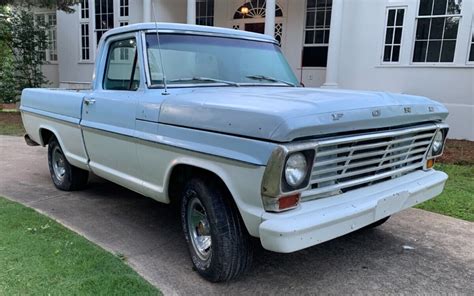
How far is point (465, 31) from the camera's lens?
31.2ft

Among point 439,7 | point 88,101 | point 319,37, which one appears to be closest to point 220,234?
point 88,101

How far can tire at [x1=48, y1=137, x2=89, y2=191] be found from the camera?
555cm

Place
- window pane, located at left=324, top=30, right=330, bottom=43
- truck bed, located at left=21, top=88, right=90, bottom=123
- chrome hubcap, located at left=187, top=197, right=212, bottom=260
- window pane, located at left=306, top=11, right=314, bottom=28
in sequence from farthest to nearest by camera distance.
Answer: window pane, located at left=306, top=11, right=314, bottom=28 → window pane, located at left=324, top=30, right=330, bottom=43 → truck bed, located at left=21, top=88, right=90, bottom=123 → chrome hubcap, located at left=187, top=197, right=212, bottom=260

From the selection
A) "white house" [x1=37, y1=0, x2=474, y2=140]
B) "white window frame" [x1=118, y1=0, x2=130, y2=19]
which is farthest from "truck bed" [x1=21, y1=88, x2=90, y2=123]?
"white window frame" [x1=118, y1=0, x2=130, y2=19]

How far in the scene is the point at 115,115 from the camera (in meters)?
4.05

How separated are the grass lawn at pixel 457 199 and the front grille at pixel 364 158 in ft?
5.91

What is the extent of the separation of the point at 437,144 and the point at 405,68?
723 cm

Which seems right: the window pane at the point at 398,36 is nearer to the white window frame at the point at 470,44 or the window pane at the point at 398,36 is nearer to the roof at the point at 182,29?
the white window frame at the point at 470,44

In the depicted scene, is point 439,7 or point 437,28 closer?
point 439,7

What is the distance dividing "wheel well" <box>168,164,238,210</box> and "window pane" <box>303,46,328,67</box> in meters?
9.56

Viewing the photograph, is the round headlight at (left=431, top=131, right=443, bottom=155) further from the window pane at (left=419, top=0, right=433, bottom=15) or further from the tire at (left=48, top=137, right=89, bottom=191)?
the window pane at (left=419, top=0, right=433, bottom=15)

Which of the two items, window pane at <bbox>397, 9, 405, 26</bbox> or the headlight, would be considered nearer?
the headlight

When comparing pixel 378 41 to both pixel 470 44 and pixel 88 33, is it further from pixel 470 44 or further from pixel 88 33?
pixel 88 33

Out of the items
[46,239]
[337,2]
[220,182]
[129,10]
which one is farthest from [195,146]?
[129,10]
